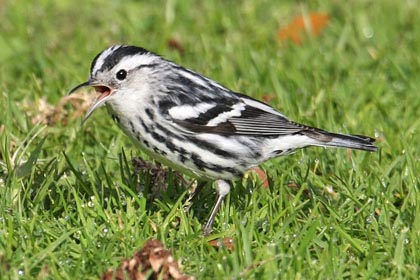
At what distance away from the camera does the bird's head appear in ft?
16.0

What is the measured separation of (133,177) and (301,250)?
4.25 feet

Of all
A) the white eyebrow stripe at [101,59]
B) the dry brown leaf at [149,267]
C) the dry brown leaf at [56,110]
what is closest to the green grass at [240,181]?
the dry brown leaf at [56,110]

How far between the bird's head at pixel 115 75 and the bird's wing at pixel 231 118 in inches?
9.9

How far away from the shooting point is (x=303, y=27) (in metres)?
7.83

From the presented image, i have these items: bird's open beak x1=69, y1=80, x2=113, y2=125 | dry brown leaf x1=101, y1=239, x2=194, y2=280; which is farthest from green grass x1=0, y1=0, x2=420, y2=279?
bird's open beak x1=69, y1=80, x2=113, y2=125

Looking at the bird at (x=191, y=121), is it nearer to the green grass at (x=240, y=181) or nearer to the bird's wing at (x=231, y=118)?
the bird's wing at (x=231, y=118)

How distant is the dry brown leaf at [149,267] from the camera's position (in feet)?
13.5

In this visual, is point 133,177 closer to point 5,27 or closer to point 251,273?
point 251,273

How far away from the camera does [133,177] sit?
533 cm

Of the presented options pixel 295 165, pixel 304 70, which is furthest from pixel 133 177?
pixel 304 70

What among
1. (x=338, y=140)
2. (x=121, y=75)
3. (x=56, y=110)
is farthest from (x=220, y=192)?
(x=56, y=110)

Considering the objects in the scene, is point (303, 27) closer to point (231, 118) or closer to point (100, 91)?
point (231, 118)

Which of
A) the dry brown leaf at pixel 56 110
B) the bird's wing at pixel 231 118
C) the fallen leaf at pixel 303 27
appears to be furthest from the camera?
the fallen leaf at pixel 303 27

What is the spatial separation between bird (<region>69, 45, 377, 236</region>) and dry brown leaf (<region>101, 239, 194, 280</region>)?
0.64 m
